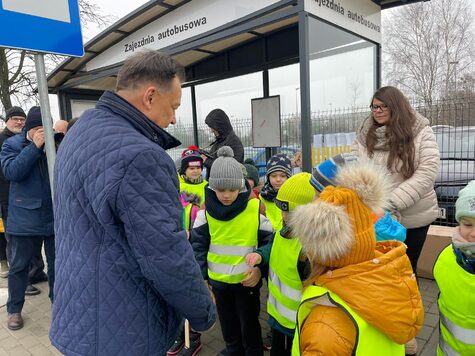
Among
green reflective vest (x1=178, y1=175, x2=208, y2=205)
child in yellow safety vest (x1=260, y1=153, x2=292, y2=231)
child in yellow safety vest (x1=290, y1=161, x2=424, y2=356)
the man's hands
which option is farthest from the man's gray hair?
the man's hands

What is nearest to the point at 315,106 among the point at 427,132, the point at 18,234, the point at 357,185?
the point at 427,132

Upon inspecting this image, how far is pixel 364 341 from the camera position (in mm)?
1288

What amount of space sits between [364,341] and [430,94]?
25261mm

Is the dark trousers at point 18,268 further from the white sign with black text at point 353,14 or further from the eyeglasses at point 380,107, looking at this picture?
the white sign with black text at point 353,14

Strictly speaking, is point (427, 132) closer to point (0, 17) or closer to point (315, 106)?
point (315, 106)

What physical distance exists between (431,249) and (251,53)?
367cm

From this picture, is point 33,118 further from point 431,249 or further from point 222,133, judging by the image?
point 431,249

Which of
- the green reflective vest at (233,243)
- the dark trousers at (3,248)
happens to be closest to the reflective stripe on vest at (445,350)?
the green reflective vest at (233,243)

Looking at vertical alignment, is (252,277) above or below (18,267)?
above

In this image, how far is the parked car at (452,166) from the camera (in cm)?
484

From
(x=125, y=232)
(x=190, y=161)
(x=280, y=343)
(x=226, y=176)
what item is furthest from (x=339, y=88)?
Answer: (x=125, y=232)

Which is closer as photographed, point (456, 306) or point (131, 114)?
point (131, 114)

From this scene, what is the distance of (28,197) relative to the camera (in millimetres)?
3492

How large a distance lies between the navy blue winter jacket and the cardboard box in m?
3.97
